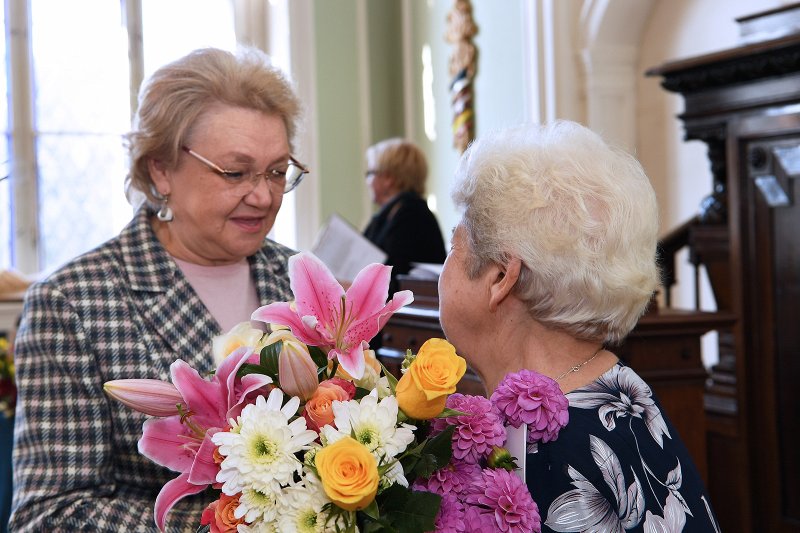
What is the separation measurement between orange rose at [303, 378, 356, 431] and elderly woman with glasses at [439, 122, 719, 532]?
29cm

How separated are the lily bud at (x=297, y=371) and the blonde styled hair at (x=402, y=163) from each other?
438cm

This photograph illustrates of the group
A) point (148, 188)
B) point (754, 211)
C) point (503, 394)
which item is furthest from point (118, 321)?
point (754, 211)

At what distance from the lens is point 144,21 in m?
7.52

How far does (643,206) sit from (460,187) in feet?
0.99

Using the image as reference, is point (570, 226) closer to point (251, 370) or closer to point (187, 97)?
point (251, 370)

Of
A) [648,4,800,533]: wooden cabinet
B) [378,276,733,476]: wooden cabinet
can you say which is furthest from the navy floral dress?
[648,4,800,533]: wooden cabinet

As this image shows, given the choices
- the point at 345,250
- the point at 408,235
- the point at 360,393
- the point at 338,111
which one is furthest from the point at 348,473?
the point at 338,111

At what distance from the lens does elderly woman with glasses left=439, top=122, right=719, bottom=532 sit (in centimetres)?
134

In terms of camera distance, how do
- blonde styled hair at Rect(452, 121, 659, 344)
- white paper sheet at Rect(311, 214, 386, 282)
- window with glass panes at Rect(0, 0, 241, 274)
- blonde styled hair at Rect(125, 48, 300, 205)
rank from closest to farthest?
1. blonde styled hair at Rect(452, 121, 659, 344)
2. blonde styled hair at Rect(125, 48, 300, 205)
3. white paper sheet at Rect(311, 214, 386, 282)
4. window with glass panes at Rect(0, 0, 241, 274)

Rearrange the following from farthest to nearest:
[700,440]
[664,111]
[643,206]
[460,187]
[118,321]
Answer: [664,111] < [700,440] < [118,321] < [460,187] < [643,206]

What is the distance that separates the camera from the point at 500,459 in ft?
4.32

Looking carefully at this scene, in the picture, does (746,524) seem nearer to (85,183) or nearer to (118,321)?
(118,321)

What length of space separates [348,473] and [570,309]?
1.83ft

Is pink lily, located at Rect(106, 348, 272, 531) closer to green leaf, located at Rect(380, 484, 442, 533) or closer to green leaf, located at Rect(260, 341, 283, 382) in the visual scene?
green leaf, located at Rect(260, 341, 283, 382)
